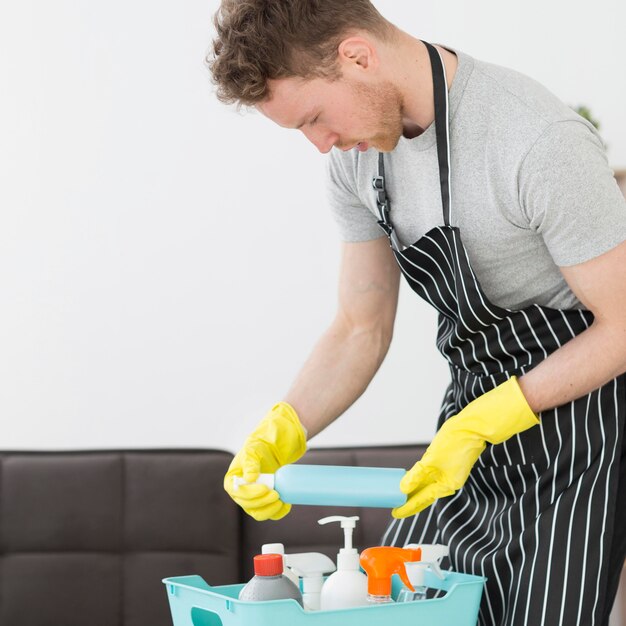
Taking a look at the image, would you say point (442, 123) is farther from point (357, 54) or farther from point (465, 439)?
point (465, 439)

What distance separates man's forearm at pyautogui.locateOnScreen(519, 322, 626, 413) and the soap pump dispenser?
311 mm

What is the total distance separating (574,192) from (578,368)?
9.4 inches

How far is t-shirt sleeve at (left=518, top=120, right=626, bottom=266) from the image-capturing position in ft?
3.90

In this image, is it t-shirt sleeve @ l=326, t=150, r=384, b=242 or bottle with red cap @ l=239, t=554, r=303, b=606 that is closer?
bottle with red cap @ l=239, t=554, r=303, b=606

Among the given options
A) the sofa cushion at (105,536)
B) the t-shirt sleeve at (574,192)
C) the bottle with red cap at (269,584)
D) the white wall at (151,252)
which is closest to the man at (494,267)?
the t-shirt sleeve at (574,192)

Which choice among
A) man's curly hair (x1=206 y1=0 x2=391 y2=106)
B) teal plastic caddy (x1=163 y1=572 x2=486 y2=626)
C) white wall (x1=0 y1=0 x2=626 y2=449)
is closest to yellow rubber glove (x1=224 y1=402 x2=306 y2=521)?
teal plastic caddy (x1=163 y1=572 x2=486 y2=626)

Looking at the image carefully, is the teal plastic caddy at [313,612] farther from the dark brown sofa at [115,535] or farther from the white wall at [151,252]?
the white wall at [151,252]

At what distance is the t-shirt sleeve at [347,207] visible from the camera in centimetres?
153

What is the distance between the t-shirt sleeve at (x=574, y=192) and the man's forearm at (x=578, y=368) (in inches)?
4.5

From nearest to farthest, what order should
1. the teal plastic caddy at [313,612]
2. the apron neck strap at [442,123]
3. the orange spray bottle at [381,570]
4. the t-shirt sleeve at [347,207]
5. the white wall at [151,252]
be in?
1. the teal plastic caddy at [313,612]
2. the orange spray bottle at [381,570]
3. the apron neck strap at [442,123]
4. the t-shirt sleeve at [347,207]
5. the white wall at [151,252]

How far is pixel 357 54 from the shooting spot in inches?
50.0

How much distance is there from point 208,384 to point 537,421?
1331mm

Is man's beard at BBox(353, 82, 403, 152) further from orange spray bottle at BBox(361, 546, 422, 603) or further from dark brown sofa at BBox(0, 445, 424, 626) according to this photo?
dark brown sofa at BBox(0, 445, 424, 626)

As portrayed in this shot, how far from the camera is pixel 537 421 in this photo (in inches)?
49.9
